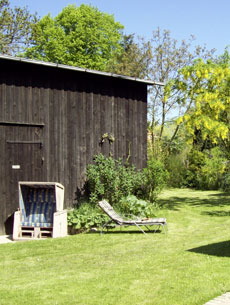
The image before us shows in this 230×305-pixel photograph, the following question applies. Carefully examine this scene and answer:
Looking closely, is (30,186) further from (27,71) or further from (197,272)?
(197,272)

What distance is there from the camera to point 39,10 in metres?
24.1

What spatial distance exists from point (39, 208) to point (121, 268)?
4070 millimetres

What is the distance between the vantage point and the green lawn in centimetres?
482

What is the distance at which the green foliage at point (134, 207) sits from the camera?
34.0 ft

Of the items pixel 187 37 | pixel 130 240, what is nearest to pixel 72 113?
pixel 130 240

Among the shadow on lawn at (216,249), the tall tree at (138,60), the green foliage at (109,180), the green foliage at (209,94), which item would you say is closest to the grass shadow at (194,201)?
the green foliage at (209,94)

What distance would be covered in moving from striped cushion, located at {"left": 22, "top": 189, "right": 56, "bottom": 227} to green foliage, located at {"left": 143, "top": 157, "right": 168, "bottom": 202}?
2970 millimetres

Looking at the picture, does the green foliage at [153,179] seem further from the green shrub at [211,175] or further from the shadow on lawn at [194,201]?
the green shrub at [211,175]

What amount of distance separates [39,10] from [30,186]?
17.1 m

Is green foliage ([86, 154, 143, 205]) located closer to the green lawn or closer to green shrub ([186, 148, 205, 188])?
the green lawn

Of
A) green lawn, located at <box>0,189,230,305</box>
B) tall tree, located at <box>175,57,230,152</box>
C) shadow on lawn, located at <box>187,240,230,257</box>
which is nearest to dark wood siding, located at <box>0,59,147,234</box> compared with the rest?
green lawn, located at <box>0,189,230,305</box>

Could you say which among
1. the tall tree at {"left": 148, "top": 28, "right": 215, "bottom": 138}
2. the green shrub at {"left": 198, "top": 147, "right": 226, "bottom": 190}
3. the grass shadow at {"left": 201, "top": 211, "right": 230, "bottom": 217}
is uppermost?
the tall tree at {"left": 148, "top": 28, "right": 215, "bottom": 138}

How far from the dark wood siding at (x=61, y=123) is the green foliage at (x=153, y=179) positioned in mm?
377

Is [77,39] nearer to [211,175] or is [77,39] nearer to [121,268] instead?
[211,175]
